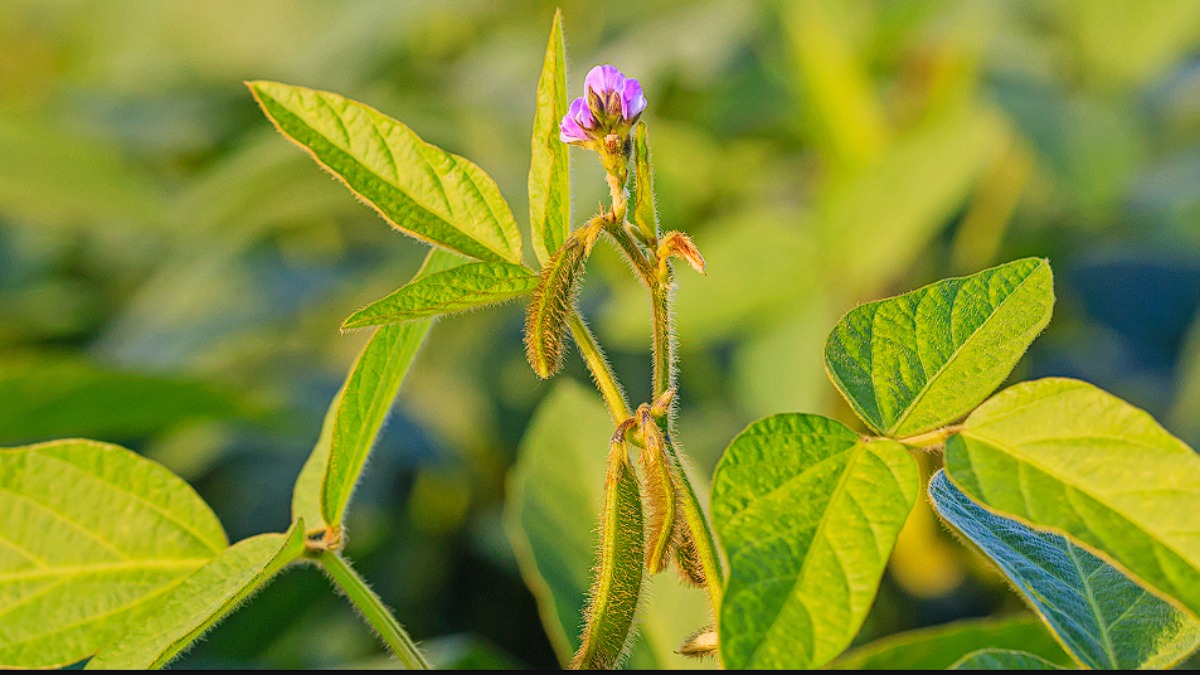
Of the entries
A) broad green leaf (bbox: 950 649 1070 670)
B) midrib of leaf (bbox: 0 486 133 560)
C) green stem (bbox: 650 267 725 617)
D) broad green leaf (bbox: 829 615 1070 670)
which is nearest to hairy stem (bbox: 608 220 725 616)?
green stem (bbox: 650 267 725 617)

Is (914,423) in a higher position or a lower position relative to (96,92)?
lower

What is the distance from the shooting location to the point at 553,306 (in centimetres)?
47

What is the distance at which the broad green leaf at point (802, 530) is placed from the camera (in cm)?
40

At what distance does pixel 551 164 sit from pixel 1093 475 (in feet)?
0.85

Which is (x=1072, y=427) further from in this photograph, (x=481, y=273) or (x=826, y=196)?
(x=826, y=196)

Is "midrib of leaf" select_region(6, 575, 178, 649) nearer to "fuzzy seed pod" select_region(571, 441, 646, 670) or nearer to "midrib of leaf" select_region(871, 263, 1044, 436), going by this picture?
"fuzzy seed pod" select_region(571, 441, 646, 670)

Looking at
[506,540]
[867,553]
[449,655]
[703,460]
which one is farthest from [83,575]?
[703,460]

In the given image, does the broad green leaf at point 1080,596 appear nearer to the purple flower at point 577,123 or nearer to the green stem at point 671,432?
the green stem at point 671,432

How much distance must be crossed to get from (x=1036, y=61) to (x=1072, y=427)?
1.76 meters

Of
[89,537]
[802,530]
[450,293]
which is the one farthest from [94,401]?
[802,530]

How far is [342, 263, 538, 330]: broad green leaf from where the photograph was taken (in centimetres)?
45

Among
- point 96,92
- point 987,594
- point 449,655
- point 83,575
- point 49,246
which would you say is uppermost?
point 96,92

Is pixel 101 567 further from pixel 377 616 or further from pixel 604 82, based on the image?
pixel 604 82

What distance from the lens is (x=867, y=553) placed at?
16.2 inches
